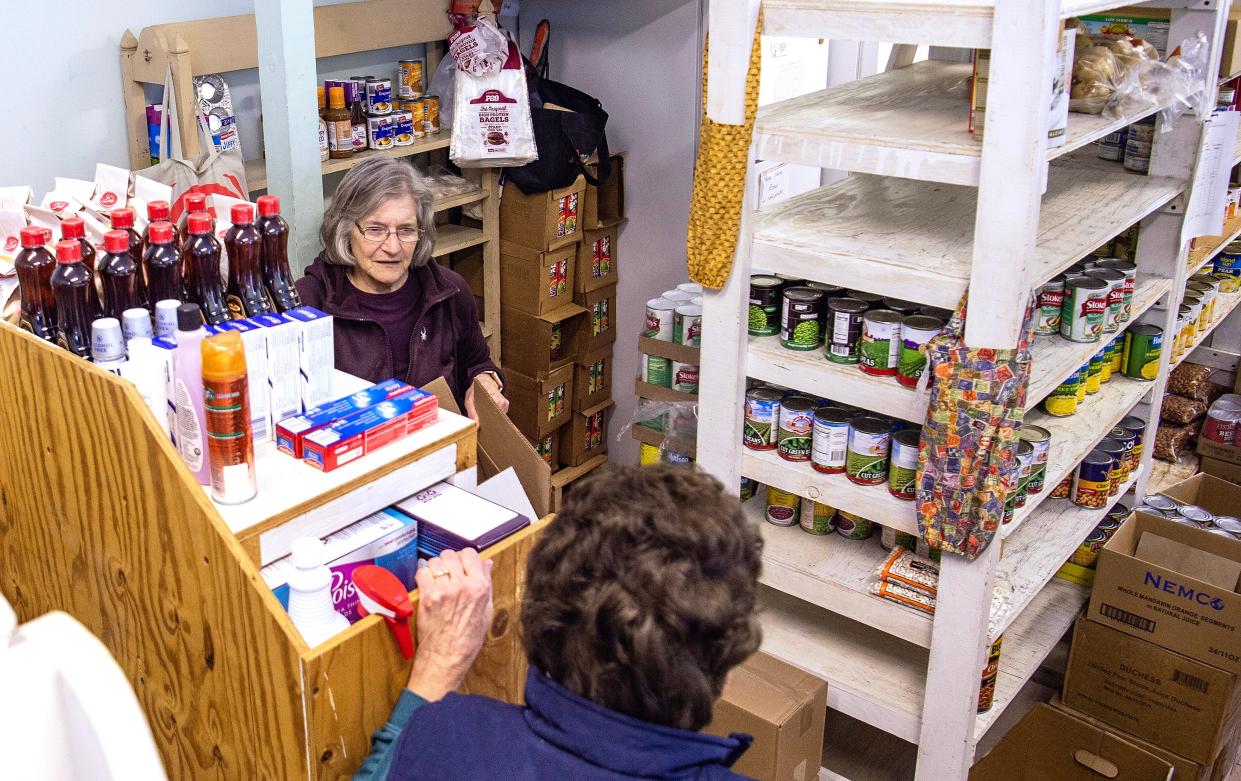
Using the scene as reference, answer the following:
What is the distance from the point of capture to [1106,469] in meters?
3.34

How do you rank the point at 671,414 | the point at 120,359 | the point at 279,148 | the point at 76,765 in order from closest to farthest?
the point at 76,765 < the point at 120,359 < the point at 279,148 < the point at 671,414

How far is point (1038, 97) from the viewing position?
2.04 meters

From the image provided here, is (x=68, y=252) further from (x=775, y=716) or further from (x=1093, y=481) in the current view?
(x=1093, y=481)

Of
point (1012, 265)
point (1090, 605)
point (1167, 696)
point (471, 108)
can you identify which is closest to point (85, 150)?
point (471, 108)

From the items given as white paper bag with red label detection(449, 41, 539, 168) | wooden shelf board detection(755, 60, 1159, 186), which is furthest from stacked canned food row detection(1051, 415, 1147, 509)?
white paper bag with red label detection(449, 41, 539, 168)

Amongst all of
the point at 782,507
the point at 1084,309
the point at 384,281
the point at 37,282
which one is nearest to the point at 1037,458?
the point at 1084,309

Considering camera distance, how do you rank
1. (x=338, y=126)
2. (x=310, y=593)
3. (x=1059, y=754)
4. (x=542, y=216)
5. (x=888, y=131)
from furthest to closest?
(x=542, y=216), (x=338, y=126), (x=1059, y=754), (x=888, y=131), (x=310, y=593)

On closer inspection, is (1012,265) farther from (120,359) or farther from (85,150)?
(85,150)

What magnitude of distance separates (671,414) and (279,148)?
1.24 meters

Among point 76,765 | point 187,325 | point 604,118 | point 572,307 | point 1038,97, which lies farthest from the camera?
point 572,307

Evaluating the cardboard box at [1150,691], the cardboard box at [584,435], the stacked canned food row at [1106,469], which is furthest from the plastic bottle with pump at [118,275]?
the cardboard box at [584,435]

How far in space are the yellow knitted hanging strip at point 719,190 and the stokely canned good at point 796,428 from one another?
34 centimetres

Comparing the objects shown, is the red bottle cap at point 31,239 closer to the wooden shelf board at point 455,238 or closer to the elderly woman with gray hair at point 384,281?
the elderly woman with gray hair at point 384,281

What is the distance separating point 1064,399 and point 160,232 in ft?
7.49
